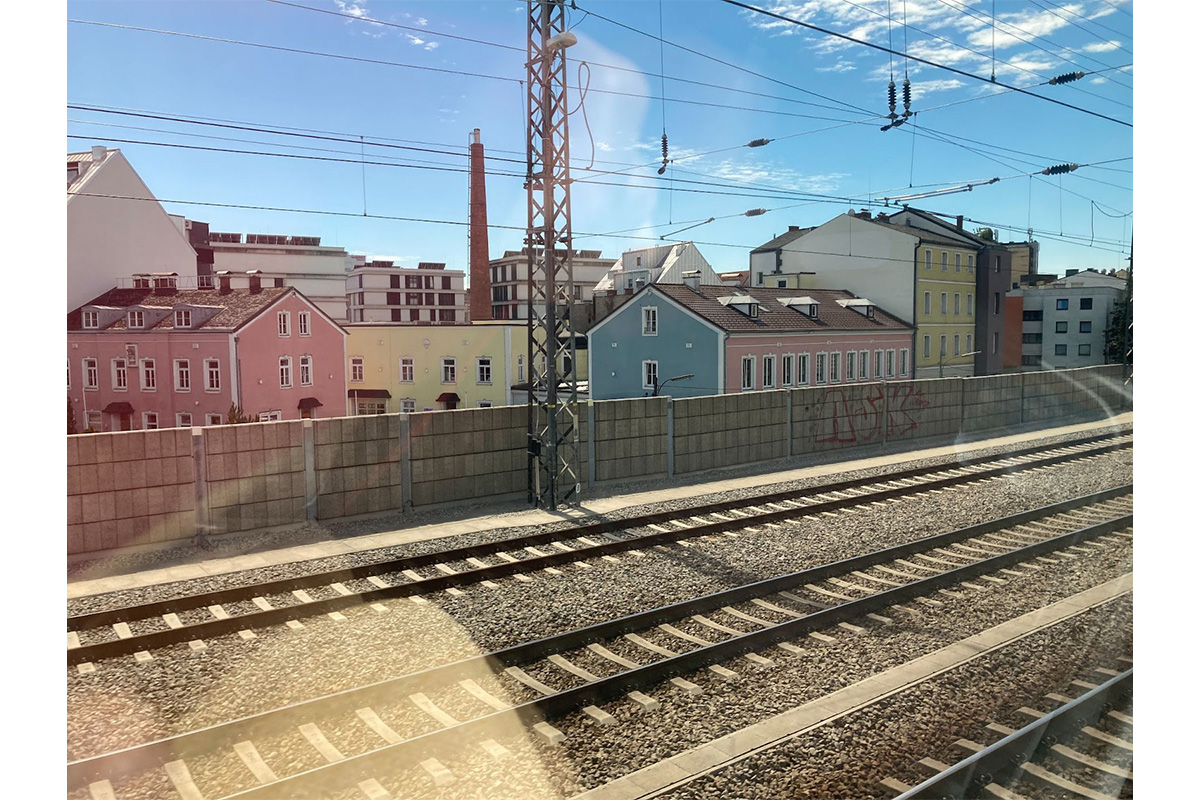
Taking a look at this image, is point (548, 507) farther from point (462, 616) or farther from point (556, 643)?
point (556, 643)

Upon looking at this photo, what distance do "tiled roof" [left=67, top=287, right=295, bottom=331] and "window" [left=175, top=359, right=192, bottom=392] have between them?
1321 mm

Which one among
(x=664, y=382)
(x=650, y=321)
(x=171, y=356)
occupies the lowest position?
(x=664, y=382)

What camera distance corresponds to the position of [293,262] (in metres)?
63.9

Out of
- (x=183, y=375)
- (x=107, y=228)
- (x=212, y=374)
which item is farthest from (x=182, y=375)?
(x=107, y=228)

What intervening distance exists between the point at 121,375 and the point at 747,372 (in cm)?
2320

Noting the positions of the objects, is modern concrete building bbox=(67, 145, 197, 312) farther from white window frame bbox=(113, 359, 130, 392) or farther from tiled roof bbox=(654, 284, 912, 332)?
tiled roof bbox=(654, 284, 912, 332)

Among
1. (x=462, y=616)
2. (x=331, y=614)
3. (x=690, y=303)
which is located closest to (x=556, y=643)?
(x=462, y=616)

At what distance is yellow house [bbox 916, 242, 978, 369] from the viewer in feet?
119

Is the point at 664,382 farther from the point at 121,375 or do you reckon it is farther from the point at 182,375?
the point at 121,375

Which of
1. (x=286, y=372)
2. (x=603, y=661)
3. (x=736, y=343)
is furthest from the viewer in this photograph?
(x=286, y=372)

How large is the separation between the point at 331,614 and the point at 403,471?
4.69 meters

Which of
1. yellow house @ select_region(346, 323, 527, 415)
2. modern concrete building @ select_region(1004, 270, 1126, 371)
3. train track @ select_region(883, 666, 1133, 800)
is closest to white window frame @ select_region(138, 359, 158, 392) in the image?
yellow house @ select_region(346, 323, 527, 415)

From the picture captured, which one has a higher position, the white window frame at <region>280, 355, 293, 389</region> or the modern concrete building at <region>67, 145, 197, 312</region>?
the modern concrete building at <region>67, 145, 197, 312</region>

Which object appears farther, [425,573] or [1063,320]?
[1063,320]
